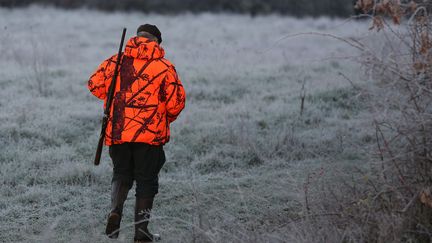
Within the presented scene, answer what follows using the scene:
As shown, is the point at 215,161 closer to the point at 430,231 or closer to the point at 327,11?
the point at 430,231

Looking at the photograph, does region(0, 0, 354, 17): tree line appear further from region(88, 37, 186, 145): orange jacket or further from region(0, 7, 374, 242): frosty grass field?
region(88, 37, 186, 145): orange jacket

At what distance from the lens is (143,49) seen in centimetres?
511

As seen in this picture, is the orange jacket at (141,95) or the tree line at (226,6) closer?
the orange jacket at (141,95)

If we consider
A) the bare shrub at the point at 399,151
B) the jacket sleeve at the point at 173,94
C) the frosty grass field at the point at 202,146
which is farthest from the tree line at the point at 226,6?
the bare shrub at the point at 399,151

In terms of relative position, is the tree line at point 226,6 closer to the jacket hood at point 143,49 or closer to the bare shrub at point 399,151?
the jacket hood at point 143,49

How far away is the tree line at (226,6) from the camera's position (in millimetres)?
27125

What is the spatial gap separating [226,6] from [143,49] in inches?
962

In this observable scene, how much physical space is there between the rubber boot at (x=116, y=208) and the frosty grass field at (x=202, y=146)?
9.3 inches

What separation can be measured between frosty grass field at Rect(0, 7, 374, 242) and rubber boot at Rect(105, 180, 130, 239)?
24 cm

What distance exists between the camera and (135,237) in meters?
5.42

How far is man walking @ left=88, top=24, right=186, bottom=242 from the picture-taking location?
5.14 metres

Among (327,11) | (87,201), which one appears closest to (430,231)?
(87,201)

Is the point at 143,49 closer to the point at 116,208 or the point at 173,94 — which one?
the point at 173,94

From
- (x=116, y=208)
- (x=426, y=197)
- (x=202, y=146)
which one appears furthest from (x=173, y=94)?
(x=202, y=146)
